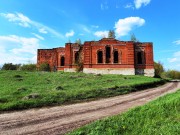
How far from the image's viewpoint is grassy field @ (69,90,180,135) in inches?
303

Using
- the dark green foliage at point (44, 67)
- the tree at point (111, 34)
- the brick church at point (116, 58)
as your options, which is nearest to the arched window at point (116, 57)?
the brick church at point (116, 58)

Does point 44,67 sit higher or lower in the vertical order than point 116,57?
lower

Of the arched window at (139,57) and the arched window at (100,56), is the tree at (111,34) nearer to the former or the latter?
the arched window at (139,57)

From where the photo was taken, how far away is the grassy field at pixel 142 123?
7695mm

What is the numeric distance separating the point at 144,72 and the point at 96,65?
350 inches

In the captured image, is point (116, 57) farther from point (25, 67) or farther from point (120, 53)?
point (25, 67)

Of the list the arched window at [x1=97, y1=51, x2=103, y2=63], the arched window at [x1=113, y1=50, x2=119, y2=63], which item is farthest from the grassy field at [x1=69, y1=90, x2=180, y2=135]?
the arched window at [x1=97, y1=51, x2=103, y2=63]

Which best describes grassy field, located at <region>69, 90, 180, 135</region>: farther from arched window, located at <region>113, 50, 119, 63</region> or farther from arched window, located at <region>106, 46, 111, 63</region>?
arched window, located at <region>106, 46, 111, 63</region>

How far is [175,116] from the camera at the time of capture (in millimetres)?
9711

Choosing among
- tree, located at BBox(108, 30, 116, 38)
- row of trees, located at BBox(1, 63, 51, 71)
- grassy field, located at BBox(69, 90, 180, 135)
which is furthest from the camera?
tree, located at BBox(108, 30, 116, 38)

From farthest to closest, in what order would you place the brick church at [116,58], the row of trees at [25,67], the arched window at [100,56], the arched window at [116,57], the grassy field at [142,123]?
the arched window at [100,56], the arched window at [116,57], the row of trees at [25,67], the brick church at [116,58], the grassy field at [142,123]

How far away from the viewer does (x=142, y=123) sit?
8.85 m

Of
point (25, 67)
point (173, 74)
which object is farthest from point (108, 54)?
point (173, 74)

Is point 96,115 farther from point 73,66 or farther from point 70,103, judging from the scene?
point 73,66
